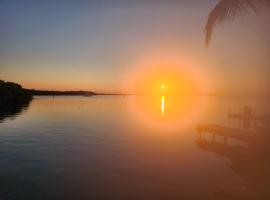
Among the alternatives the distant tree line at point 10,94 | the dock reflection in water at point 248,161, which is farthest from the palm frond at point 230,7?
the distant tree line at point 10,94

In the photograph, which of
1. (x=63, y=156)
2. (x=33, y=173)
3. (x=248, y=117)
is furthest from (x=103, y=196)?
(x=248, y=117)

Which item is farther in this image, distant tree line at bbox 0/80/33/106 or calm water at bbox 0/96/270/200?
distant tree line at bbox 0/80/33/106

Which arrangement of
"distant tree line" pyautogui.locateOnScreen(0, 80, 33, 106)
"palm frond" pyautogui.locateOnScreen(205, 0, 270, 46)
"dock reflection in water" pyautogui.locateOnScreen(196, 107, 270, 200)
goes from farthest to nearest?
"distant tree line" pyautogui.locateOnScreen(0, 80, 33, 106) → "dock reflection in water" pyautogui.locateOnScreen(196, 107, 270, 200) → "palm frond" pyautogui.locateOnScreen(205, 0, 270, 46)

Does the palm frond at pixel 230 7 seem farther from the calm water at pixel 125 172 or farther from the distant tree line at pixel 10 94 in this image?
the distant tree line at pixel 10 94

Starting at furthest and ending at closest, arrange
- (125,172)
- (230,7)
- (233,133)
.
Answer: (233,133) < (125,172) < (230,7)

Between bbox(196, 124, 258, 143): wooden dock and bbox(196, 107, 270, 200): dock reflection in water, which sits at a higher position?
bbox(196, 124, 258, 143): wooden dock

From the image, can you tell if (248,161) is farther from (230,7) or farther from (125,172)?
(230,7)

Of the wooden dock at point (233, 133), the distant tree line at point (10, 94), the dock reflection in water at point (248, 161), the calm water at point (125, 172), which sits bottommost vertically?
the calm water at point (125, 172)

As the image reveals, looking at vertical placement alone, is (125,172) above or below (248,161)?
below

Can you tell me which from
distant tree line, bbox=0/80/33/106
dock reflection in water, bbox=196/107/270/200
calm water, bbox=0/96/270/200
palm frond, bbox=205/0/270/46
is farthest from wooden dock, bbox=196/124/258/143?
distant tree line, bbox=0/80/33/106

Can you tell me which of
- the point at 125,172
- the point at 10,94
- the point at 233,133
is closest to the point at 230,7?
the point at 125,172

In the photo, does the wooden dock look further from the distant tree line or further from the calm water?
the distant tree line

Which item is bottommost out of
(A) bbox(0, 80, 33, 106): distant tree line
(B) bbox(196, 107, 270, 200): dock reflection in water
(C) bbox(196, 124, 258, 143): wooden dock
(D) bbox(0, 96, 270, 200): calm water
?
(D) bbox(0, 96, 270, 200): calm water

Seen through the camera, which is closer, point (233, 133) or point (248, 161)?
point (248, 161)
